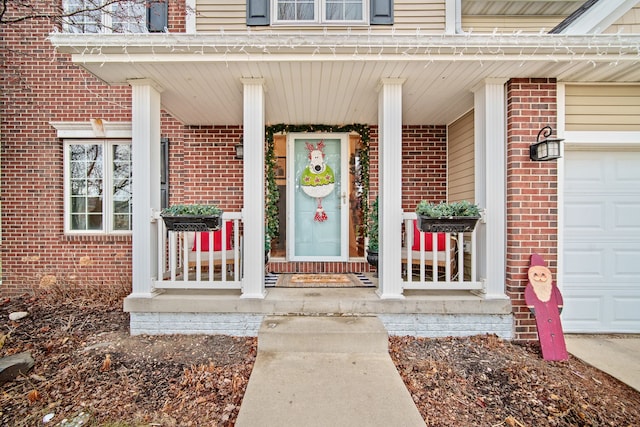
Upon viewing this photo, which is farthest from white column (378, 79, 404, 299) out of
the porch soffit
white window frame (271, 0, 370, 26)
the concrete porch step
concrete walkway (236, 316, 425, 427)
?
white window frame (271, 0, 370, 26)

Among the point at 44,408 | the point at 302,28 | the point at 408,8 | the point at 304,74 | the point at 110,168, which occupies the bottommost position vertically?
the point at 44,408

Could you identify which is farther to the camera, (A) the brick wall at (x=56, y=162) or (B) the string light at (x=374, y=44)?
(A) the brick wall at (x=56, y=162)

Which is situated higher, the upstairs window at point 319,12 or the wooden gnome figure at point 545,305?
the upstairs window at point 319,12

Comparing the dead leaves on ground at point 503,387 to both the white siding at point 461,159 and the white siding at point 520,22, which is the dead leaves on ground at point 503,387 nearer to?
the white siding at point 461,159

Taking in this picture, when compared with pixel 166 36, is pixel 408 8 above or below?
above

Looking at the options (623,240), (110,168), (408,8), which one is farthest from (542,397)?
(110,168)

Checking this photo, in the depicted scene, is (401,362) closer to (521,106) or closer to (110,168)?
(521,106)

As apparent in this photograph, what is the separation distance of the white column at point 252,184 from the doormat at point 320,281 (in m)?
0.68

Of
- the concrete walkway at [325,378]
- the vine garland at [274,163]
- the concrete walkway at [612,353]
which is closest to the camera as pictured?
the concrete walkway at [325,378]

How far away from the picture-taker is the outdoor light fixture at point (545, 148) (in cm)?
298

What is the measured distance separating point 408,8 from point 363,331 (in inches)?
155

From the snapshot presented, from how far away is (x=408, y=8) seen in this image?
4.16 meters

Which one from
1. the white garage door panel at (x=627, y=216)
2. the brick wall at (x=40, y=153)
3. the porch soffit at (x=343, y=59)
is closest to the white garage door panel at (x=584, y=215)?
the white garage door panel at (x=627, y=216)

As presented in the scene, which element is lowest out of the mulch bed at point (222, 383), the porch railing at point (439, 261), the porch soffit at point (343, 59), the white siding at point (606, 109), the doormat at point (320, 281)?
the mulch bed at point (222, 383)
